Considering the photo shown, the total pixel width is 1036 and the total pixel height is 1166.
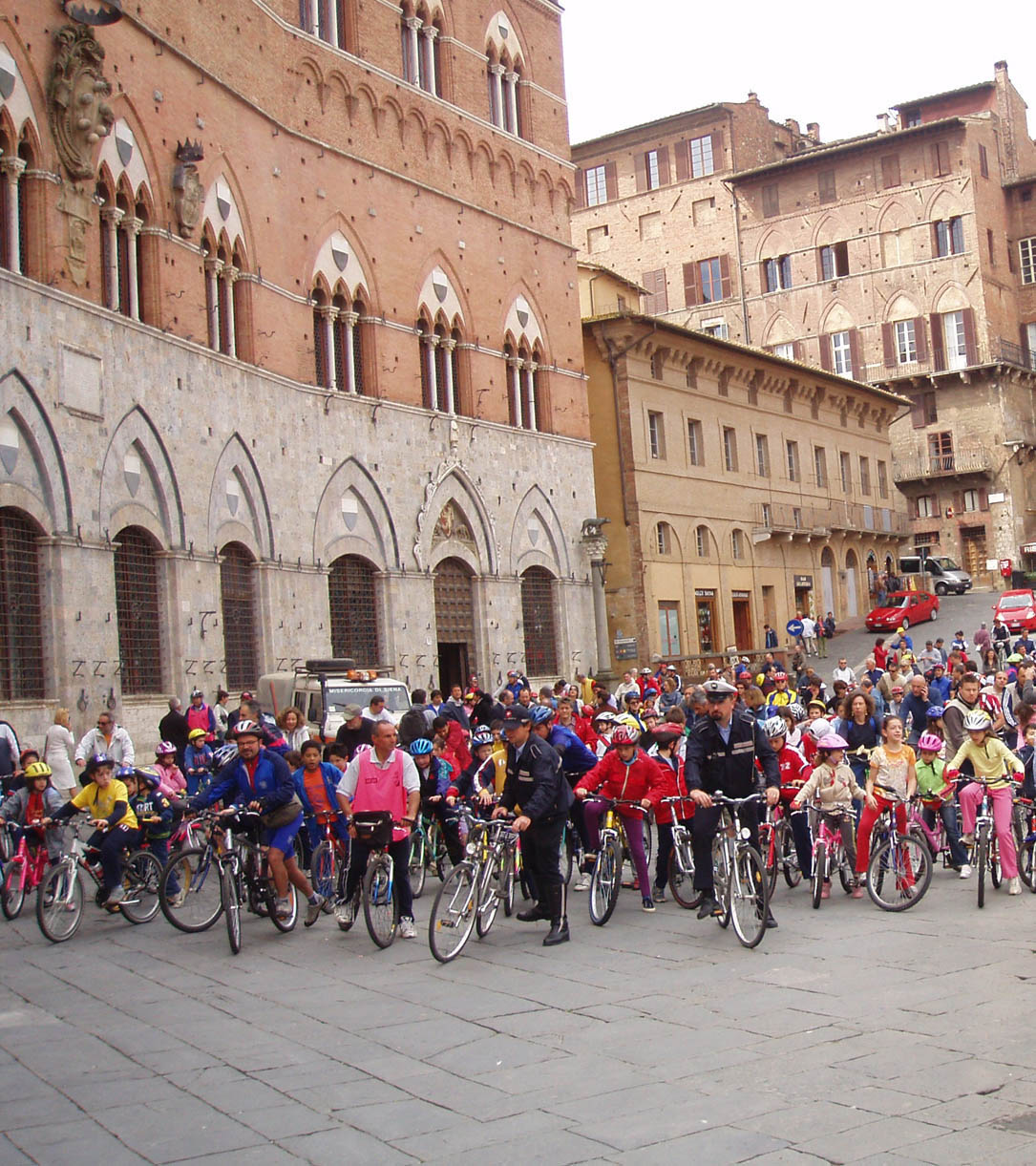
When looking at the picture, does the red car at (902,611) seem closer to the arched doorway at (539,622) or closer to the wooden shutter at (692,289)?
the arched doorway at (539,622)

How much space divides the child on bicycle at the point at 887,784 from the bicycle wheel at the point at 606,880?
2.04 meters

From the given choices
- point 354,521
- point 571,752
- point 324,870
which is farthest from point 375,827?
point 354,521

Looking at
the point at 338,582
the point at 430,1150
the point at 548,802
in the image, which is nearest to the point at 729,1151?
the point at 430,1150

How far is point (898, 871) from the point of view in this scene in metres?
11.8

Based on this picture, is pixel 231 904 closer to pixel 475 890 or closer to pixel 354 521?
pixel 475 890

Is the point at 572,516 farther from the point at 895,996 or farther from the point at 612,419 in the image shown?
the point at 895,996

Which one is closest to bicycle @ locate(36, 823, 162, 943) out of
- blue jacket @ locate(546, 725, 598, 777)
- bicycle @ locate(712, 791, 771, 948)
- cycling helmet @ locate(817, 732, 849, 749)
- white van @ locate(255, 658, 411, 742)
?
blue jacket @ locate(546, 725, 598, 777)

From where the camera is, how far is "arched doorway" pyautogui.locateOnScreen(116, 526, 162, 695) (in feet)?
74.2

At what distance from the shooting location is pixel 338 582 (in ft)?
95.7

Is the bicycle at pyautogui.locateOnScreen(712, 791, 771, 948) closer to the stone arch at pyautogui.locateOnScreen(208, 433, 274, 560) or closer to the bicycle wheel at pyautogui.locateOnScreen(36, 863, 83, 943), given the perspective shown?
the bicycle wheel at pyautogui.locateOnScreen(36, 863, 83, 943)

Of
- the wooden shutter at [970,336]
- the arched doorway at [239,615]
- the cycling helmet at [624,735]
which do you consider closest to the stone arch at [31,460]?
the arched doorway at [239,615]

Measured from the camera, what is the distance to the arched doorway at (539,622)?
114 ft

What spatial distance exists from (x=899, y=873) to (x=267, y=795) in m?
5.02

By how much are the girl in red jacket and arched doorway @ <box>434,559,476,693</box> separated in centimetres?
1959
